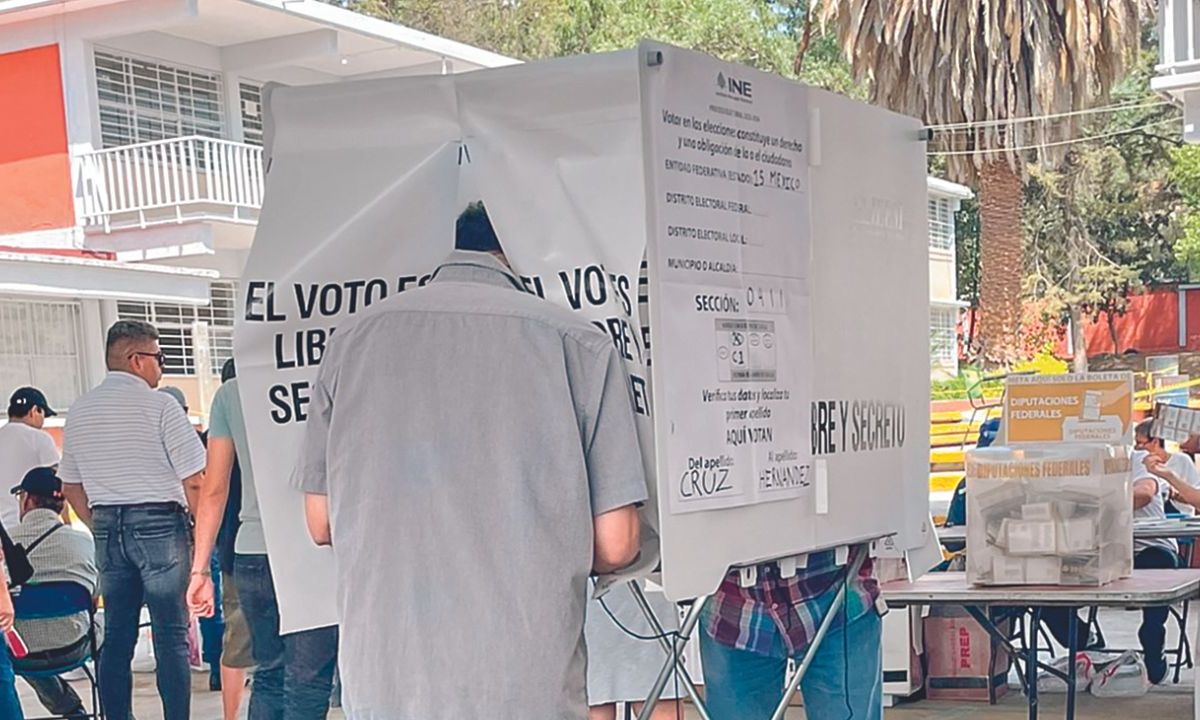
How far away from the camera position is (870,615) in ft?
11.5

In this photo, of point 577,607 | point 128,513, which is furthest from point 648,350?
point 128,513

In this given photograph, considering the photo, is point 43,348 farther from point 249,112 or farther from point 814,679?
point 814,679

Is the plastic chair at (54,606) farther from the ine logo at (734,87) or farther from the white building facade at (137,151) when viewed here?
the white building facade at (137,151)

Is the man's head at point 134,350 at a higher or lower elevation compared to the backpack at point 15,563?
higher

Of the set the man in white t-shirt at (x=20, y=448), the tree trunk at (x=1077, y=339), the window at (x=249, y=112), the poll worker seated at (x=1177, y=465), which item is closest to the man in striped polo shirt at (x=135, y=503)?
the man in white t-shirt at (x=20, y=448)

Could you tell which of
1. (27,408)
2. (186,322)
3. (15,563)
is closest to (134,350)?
(15,563)

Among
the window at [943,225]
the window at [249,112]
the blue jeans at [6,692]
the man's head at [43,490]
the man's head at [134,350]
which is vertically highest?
the window at [249,112]

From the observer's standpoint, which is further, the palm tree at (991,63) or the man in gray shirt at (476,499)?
the palm tree at (991,63)

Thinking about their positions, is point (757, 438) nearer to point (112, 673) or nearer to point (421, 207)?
point (421, 207)

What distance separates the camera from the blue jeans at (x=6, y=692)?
504 centimetres

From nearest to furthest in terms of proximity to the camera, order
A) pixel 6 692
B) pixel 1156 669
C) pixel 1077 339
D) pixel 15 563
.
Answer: pixel 6 692 → pixel 15 563 → pixel 1156 669 → pixel 1077 339

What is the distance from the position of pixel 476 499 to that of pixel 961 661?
485 cm

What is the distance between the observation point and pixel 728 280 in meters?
2.87

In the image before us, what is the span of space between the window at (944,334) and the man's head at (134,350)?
25.6 m
